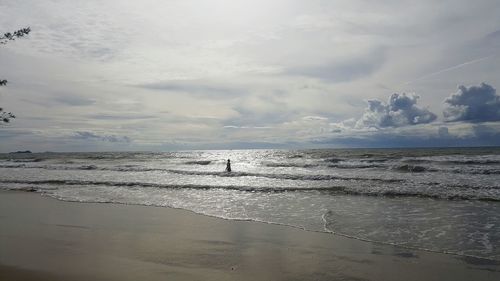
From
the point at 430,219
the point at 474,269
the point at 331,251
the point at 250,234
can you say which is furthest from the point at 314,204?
the point at 474,269

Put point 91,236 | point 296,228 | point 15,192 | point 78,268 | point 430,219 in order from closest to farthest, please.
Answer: point 78,268 → point 91,236 → point 296,228 → point 430,219 → point 15,192

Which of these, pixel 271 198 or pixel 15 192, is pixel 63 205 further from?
pixel 271 198

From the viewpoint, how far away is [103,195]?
1788cm

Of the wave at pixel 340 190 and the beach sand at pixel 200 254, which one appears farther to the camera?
the wave at pixel 340 190

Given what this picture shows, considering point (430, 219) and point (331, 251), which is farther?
point (430, 219)

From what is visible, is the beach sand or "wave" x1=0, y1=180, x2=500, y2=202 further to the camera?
"wave" x1=0, y1=180, x2=500, y2=202

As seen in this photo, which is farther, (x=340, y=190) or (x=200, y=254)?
(x=340, y=190)

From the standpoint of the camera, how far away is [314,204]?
47.8 feet

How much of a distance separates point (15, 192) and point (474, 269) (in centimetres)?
2044

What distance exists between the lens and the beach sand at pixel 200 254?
6488mm

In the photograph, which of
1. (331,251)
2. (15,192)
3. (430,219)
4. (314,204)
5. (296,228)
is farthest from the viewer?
(15,192)

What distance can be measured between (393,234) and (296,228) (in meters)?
2.49

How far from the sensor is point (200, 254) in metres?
7.68

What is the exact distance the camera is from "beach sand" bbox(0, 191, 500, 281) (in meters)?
6.49
